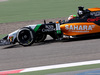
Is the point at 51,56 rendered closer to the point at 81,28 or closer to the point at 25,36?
the point at 81,28

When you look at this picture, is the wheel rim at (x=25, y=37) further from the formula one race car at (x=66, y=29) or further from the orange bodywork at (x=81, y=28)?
the orange bodywork at (x=81, y=28)

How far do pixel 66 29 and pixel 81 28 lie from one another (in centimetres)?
59

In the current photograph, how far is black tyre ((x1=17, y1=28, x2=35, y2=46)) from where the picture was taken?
959 centimetres

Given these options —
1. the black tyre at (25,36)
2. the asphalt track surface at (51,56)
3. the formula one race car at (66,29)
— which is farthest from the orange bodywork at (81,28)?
the black tyre at (25,36)

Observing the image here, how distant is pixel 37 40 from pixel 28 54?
2497 millimetres

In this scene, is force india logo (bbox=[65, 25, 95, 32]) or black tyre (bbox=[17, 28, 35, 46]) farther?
black tyre (bbox=[17, 28, 35, 46])

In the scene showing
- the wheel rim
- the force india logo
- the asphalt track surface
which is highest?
the force india logo

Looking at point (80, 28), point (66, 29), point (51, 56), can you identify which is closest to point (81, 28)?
point (80, 28)

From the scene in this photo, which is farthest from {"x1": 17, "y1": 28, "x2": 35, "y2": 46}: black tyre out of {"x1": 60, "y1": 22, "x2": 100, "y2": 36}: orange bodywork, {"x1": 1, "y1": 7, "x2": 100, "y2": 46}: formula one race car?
{"x1": 60, "y1": 22, "x2": 100, "y2": 36}: orange bodywork

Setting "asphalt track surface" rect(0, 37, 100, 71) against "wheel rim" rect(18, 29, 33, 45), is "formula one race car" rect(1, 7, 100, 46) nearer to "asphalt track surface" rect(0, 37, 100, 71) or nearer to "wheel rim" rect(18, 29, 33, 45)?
"wheel rim" rect(18, 29, 33, 45)

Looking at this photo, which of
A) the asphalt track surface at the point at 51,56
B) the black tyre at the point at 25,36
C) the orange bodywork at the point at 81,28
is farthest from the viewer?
the black tyre at the point at 25,36

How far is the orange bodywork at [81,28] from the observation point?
930cm

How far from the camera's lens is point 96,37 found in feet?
31.8

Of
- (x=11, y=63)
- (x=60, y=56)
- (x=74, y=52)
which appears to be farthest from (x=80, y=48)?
(x=11, y=63)
